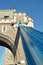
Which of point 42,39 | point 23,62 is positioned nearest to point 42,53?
point 42,39

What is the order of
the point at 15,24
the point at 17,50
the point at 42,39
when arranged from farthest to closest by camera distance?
the point at 15,24 → the point at 17,50 → the point at 42,39

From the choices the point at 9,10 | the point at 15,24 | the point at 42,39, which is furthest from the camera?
the point at 9,10

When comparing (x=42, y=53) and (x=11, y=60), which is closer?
(x=42, y=53)

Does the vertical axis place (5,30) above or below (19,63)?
above

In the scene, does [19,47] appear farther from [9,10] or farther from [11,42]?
[9,10]

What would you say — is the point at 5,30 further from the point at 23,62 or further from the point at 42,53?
the point at 42,53

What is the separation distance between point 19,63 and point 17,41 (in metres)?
1.59

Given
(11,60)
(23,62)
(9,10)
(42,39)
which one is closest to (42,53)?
(42,39)

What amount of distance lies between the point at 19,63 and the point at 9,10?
5.20 metres

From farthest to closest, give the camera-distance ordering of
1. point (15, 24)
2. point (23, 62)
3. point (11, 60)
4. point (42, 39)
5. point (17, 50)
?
point (11, 60)
point (15, 24)
point (17, 50)
point (23, 62)
point (42, 39)

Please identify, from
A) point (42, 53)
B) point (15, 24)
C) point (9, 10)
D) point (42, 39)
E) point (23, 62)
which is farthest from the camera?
point (9, 10)

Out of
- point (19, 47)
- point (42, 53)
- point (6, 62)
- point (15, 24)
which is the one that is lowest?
point (6, 62)

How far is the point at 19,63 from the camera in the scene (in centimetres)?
1222

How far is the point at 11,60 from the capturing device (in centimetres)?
2170
